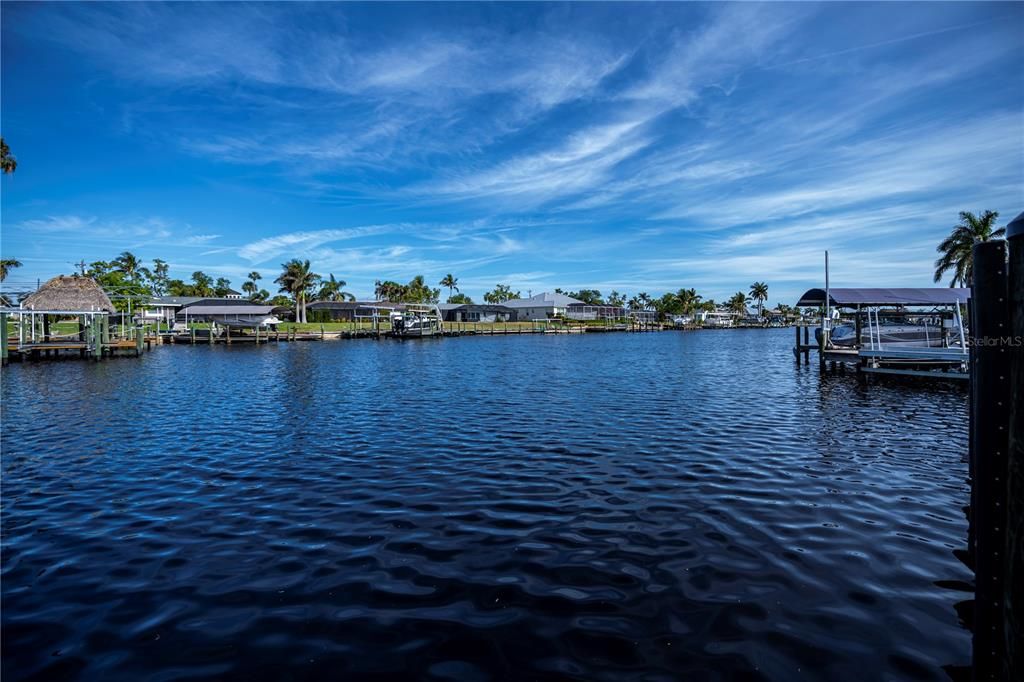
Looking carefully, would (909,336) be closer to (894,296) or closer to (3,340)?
(894,296)

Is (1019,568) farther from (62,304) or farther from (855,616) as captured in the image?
(62,304)

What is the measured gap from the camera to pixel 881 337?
32.8 m

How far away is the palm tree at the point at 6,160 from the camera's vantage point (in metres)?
36.2

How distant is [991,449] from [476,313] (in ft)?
427

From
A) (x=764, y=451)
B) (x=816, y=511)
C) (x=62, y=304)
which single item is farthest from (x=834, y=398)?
(x=62, y=304)

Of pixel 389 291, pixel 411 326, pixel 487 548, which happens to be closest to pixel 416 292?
pixel 389 291

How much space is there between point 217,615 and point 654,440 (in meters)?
10.9

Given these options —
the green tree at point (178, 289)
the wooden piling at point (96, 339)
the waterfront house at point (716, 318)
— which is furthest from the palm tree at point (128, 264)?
the waterfront house at point (716, 318)

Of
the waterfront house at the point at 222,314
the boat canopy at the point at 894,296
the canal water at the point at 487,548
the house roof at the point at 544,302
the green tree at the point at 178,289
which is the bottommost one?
the canal water at the point at 487,548

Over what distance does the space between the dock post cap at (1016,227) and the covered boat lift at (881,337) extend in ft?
76.5

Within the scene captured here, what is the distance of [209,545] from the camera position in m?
7.85

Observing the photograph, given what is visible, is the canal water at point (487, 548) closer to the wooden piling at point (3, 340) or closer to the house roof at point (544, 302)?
the wooden piling at point (3, 340)

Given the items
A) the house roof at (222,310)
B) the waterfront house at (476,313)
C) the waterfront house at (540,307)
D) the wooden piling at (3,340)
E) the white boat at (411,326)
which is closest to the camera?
the wooden piling at (3,340)

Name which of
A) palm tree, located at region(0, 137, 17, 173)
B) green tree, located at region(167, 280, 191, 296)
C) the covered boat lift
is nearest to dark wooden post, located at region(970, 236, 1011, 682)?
the covered boat lift
